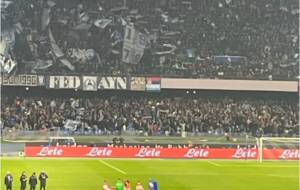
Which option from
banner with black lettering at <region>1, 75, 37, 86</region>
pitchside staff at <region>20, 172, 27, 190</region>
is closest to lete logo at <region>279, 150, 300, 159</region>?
banner with black lettering at <region>1, 75, 37, 86</region>

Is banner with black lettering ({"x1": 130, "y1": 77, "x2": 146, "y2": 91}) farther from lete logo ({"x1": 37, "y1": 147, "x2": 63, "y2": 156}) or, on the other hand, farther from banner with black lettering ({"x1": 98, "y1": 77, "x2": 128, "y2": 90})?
lete logo ({"x1": 37, "y1": 147, "x2": 63, "y2": 156})

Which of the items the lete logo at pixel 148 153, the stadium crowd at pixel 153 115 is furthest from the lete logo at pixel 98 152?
the stadium crowd at pixel 153 115

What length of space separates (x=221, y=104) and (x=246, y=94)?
2.98 m

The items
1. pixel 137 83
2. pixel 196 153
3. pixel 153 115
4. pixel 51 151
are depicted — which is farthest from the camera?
pixel 137 83

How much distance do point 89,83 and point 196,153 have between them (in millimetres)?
15063

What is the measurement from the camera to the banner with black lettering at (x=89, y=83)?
59.1m

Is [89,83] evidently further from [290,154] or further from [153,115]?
[290,154]

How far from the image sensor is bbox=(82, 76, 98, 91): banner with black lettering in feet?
194

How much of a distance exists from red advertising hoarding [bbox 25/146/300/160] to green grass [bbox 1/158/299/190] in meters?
1.41

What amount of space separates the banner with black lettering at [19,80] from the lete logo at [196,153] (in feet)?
56.2

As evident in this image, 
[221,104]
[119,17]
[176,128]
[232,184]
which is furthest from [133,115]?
[232,184]

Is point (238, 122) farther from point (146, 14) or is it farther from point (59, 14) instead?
point (59, 14)

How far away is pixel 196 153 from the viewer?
48438 mm

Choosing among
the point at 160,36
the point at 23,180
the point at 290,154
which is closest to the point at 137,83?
the point at 160,36
